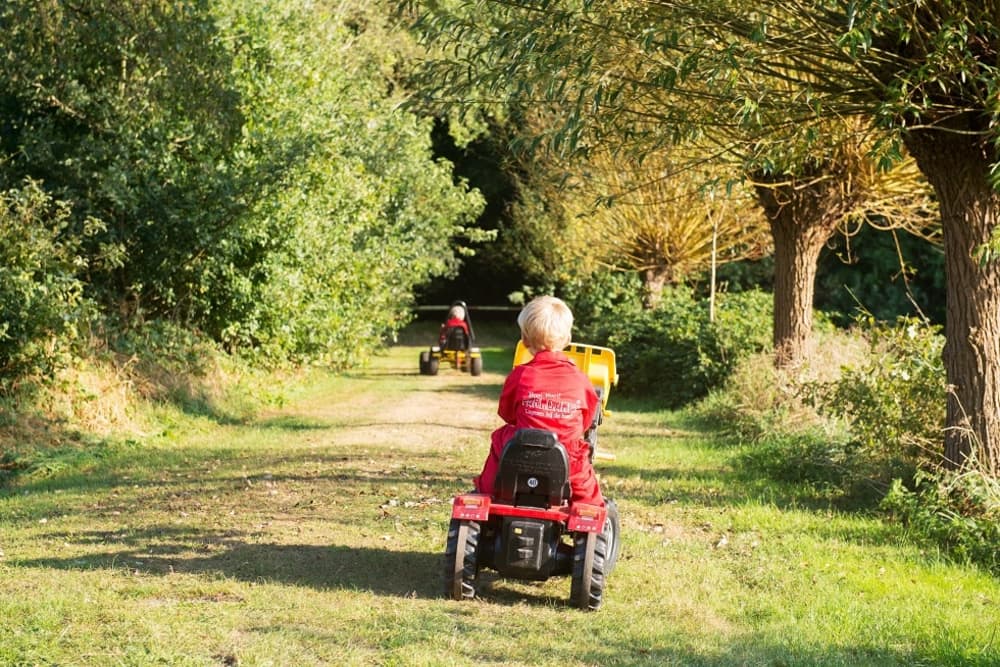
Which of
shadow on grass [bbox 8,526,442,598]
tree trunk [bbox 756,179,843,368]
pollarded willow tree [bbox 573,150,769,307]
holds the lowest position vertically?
shadow on grass [bbox 8,526,442,598]

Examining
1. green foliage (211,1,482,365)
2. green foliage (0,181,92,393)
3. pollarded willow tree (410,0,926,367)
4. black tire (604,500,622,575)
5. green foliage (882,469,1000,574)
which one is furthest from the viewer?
green foliage (211,1,482,365)

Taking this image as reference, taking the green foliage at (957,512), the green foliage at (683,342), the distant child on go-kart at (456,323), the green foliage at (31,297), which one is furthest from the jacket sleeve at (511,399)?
the distant child on go-kart at (456,323)

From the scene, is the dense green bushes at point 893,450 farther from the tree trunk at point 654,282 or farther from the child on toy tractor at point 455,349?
the child on toy tractor at point 455,349

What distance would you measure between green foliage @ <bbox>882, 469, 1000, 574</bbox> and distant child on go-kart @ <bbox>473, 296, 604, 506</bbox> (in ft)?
9.72

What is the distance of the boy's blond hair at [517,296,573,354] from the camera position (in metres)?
6.69

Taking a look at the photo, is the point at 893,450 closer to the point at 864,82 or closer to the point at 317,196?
the point at 864,82

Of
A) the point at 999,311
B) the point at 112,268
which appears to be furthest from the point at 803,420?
the point at 112,268

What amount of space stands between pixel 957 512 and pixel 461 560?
4.17 m

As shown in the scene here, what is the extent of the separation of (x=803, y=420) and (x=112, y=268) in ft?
28.8

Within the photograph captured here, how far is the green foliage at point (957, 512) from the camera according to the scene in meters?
8.18

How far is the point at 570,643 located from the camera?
19.1 ft

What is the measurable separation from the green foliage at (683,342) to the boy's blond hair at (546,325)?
37.5ft

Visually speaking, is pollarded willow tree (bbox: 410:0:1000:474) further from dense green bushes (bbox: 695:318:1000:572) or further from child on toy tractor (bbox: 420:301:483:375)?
child on toy tractor (bbox: 420:301:483:375)

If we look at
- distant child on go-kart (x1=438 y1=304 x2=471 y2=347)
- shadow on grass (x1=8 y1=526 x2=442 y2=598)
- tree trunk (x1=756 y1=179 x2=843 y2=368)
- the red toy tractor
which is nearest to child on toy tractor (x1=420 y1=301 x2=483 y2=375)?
distant child on go-kart (x1=438 y1=304 x2=471 y2=347)
